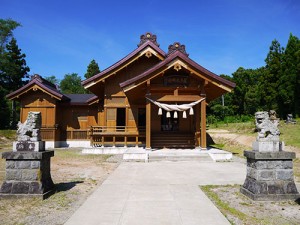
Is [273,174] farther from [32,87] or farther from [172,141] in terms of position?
[32,87]

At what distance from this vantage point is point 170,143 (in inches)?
691

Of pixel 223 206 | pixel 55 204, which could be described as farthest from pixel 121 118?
pixel 223 206

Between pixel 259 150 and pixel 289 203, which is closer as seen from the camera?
pixel 289 203

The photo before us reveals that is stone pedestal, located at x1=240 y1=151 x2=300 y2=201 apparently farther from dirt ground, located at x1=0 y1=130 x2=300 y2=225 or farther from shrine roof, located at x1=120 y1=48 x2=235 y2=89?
shrine roof, located at x1=120 y1=48 x2=235 y2=89

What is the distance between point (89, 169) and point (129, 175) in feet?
7.68

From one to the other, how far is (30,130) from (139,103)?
1319cm

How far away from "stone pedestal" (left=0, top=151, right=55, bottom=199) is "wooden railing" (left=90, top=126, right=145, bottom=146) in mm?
Result: 11623

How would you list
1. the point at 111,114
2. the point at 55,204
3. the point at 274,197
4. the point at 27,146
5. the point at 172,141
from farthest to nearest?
the point at 111,114
the point at 172,141
the point at 27,146
the point at 274,197
the point at 55,204

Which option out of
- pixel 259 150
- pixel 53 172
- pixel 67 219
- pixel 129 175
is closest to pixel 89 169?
pixel 53 172

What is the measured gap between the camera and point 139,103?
1961 cm

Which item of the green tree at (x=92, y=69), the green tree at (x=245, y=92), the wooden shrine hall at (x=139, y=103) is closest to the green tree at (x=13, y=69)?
the green tree at (x=92, y=69)

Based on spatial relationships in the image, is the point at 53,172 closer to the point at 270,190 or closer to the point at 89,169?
the point at 89,169

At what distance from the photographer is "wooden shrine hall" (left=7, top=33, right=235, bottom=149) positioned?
1552 cm

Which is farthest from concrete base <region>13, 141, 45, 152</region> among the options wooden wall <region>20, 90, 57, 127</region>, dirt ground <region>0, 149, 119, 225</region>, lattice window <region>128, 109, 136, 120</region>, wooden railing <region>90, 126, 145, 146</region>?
wooden wall <region>20, 90, 57, 127</region>
